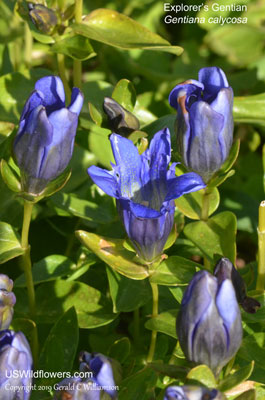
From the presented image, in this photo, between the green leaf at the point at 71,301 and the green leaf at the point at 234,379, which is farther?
the green leaf at the point at 71,301

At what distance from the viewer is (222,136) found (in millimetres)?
1310

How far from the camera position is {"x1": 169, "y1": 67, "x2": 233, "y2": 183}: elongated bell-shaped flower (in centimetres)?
127

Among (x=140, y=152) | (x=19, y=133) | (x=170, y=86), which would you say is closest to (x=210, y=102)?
(x=140, y=152)

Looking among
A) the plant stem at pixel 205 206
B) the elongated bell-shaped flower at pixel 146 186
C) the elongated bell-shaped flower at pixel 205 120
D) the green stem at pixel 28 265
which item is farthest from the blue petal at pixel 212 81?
the green stem at pixel 28 265

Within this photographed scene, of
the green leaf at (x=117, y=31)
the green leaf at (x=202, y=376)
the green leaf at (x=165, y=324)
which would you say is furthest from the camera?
the green leaf at (x=117, y=31)

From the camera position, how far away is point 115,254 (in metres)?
1.35

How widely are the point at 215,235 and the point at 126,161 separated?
33 cm

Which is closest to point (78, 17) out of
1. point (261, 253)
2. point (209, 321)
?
point (261, 253)

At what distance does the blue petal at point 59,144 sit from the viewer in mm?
1238

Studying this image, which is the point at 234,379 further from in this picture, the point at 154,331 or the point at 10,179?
the point at 10,179

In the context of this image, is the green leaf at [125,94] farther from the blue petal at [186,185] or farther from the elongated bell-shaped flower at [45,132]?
the blue petal at [186,185]

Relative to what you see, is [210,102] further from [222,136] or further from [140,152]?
[140,152]

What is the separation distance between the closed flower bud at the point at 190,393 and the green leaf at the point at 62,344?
43 centimetres

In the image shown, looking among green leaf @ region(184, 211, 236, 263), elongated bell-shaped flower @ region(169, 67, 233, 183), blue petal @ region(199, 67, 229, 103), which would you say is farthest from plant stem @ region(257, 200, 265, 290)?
blue petal @ region(199, 67, 229, 103)
